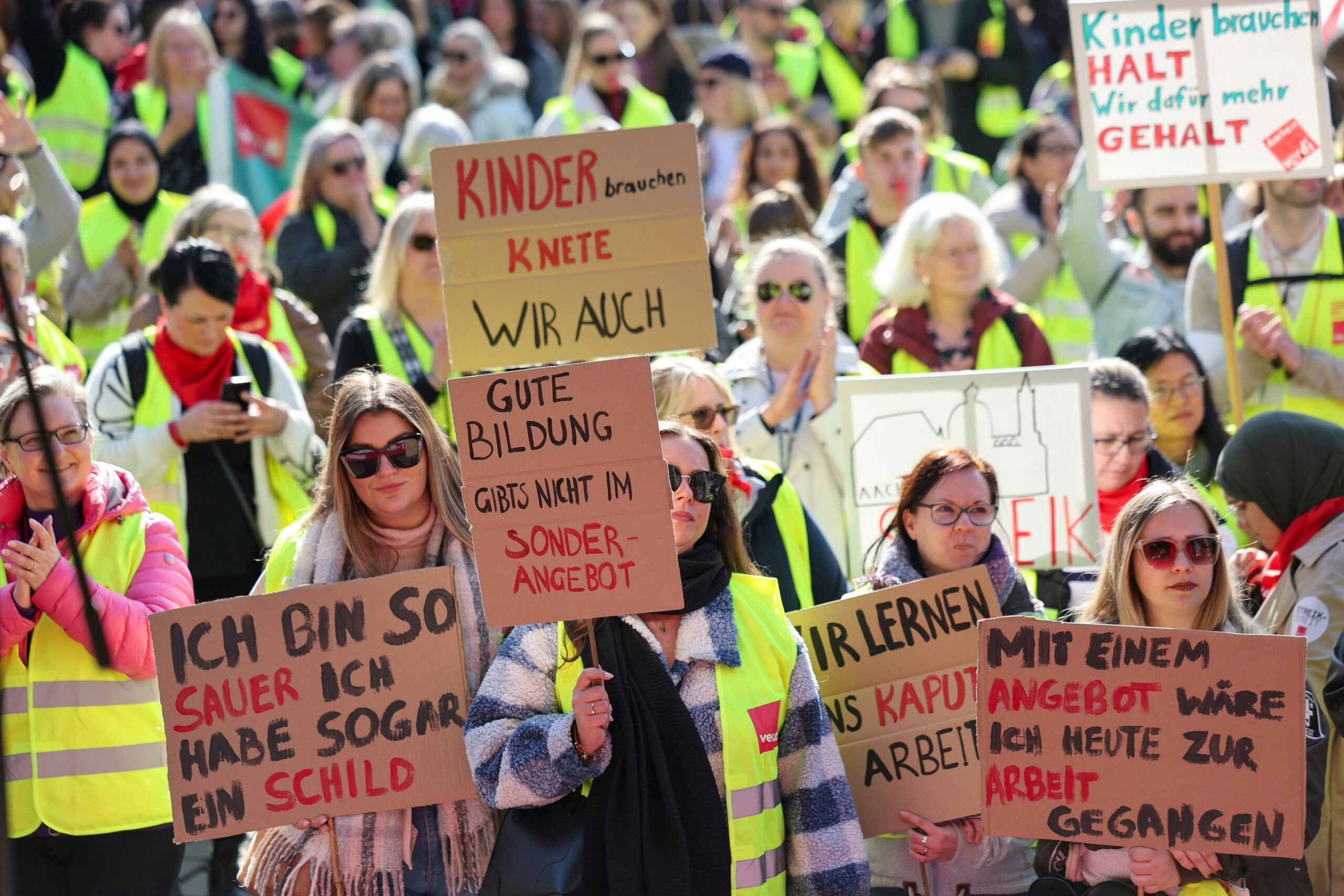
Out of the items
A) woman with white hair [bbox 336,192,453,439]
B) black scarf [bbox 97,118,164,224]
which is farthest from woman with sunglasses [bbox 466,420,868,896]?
black scarf [bbox 97,118,164,224]

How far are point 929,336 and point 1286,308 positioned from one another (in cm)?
140

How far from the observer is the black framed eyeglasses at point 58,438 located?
164 inches

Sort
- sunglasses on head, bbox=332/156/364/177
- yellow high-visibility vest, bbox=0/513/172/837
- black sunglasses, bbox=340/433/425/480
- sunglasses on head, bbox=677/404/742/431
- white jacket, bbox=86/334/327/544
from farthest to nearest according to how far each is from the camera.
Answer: sunglasses on head, bbox=332/156/364/177 → white jacket, bbox=86/334/327/544 → sunglasses on head, bbox=677/404/742/431 → yellow high-visibility vest, bbox=0/513/172/837 → black sunglasses, bbox=340/433/425/480

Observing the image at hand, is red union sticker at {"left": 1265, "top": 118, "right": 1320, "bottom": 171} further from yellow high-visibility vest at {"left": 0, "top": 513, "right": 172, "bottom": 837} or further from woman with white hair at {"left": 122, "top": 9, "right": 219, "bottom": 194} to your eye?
woman with white hair at {"left": 122, "top": 9, "right": 219, "bottom": 194}

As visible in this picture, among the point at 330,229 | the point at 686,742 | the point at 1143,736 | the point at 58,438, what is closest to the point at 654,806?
the point at 686,742

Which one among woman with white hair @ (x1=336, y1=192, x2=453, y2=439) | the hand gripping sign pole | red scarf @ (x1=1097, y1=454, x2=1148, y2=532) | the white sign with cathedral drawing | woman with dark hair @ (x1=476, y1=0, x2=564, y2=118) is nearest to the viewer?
the hand gripping sign pole

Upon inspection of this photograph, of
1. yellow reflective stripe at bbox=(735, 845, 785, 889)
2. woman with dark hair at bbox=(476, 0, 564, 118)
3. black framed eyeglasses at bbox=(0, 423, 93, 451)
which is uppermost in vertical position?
woman with dark hair at bbox=(476, 0, 564, 118)

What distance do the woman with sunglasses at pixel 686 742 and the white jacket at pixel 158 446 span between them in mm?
2173

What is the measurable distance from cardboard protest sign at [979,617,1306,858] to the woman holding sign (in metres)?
1.24

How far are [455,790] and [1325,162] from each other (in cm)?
383

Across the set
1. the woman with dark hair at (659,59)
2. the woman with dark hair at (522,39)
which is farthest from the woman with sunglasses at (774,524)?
the woman with dark hair at (522,39)

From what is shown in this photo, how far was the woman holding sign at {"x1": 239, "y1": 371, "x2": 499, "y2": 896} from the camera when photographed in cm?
380

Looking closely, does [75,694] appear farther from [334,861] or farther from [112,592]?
[334,861]

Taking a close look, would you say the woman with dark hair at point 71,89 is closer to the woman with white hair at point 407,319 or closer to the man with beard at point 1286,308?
the woman with white hair at point 407,319
